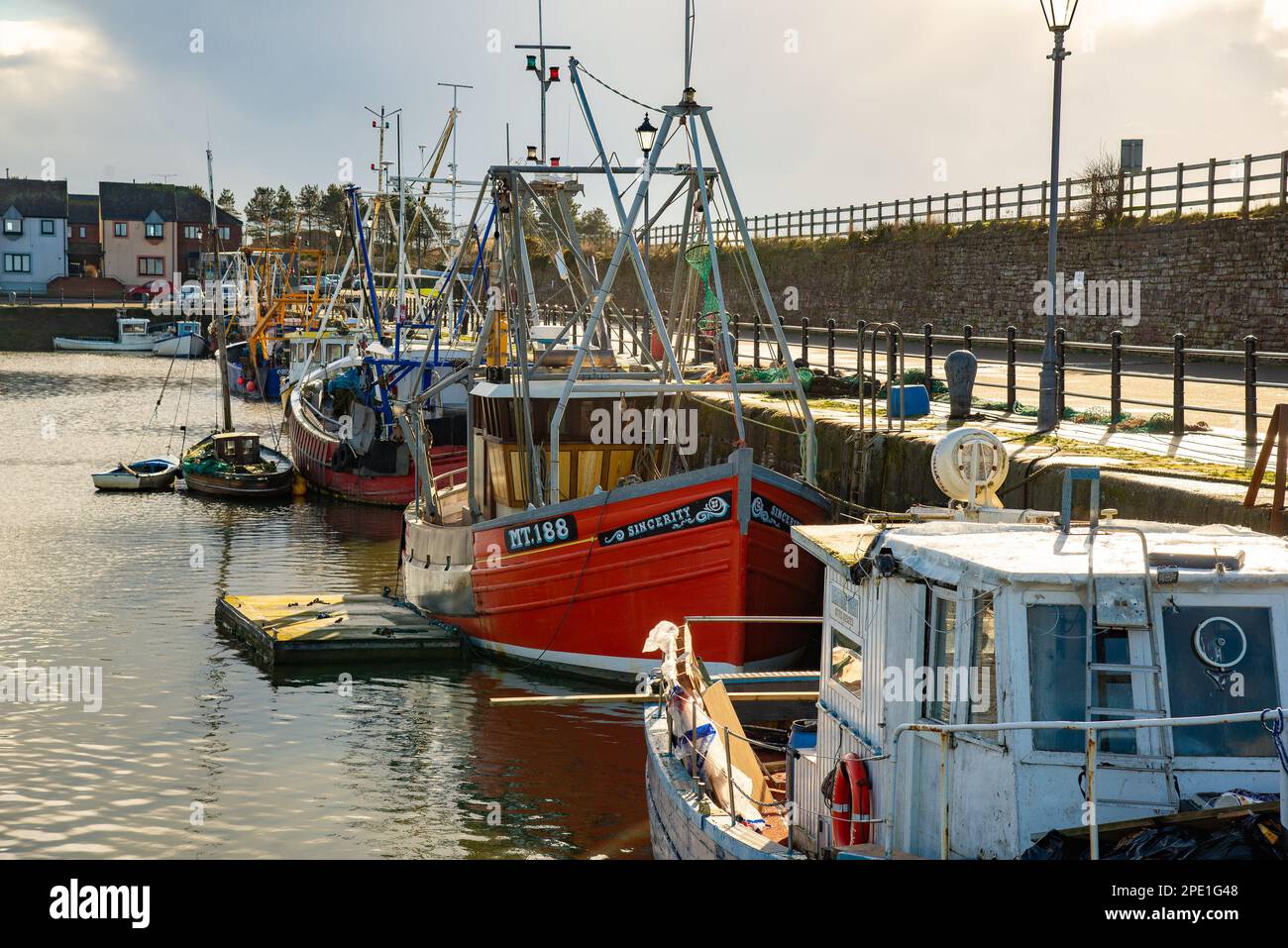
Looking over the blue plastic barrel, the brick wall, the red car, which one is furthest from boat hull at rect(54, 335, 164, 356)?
the blue plastic barrel

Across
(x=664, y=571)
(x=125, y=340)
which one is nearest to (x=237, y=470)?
(x=664, y=571)

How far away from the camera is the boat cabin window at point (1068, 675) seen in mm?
6484

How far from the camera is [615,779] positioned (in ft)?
42.6

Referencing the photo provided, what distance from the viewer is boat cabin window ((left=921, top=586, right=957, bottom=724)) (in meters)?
6.91

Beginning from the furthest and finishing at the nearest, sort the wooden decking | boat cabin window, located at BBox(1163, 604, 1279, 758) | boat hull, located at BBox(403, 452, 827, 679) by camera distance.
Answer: the wooden decking < boat hull, located at BBox(403, 452, 827, 679) < boat cabin window, located at BBox(1163, 604, 1279, 758)

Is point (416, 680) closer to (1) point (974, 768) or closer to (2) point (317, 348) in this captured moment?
(1) point (974, 768)

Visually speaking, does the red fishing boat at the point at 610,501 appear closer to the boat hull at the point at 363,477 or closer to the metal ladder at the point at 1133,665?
the metal ladder at the point at 1133,665

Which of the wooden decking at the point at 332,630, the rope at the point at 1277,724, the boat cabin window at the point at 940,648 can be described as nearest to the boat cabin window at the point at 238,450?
the wooden decking at the point at 332,630

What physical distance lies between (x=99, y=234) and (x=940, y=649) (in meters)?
114

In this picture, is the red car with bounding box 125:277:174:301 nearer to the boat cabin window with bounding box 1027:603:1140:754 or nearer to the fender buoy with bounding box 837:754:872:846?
the fender buoy with bounding box 837:754:872:846

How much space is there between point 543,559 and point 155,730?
4420 millimetres

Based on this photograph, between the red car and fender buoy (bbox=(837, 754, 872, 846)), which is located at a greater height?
the red car

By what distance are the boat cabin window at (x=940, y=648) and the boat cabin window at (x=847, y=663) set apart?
0.71 m

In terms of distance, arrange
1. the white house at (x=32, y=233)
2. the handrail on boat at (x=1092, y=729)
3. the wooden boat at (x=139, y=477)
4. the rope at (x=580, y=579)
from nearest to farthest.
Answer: the handrail on boat at (x=1092, y=729), the rope at (x=580, y=579), the wooden boat at (x=139, y=477), the white house at (x=32, y=233)
